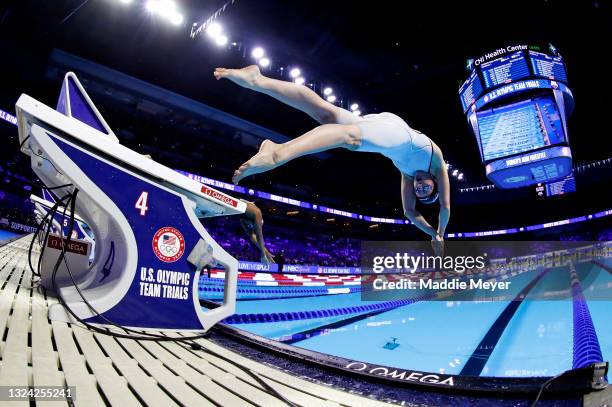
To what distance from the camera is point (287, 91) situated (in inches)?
87.8

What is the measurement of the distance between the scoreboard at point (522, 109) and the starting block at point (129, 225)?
802 cm

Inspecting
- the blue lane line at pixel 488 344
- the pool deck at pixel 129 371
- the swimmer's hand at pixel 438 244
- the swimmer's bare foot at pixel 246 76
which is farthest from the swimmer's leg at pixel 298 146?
the blue lane line at pixel 488 344

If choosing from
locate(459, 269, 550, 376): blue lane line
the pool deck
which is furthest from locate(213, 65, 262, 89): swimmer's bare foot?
locate(459, 269, 550, 376): blue lane line

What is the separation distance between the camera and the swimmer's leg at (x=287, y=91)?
219 centimetres

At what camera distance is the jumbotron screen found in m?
8.06

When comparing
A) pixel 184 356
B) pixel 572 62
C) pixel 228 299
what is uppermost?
pixel 572 62

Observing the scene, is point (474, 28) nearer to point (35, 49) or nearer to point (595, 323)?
point (595, 323)

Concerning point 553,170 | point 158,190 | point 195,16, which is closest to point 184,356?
point 158,190

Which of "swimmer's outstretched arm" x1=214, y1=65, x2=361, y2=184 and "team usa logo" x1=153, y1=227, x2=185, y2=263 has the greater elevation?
"swimmer's outstretched arm" x1=214, y1=65, x2=361, y2=184

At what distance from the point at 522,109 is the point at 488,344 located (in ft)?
18.6

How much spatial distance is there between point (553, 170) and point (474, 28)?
4.54m

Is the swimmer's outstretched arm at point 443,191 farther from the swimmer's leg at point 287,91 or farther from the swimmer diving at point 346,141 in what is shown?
the swimmer's leg at point 287,91

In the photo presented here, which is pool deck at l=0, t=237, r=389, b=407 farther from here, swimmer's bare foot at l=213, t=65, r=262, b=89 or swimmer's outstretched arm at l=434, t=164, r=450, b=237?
swimmer's outstretched arm at l=434, t=164, r=450, b=237

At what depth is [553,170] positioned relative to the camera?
8609 millimetres
